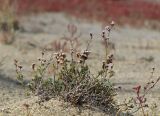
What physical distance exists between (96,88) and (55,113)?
41cm

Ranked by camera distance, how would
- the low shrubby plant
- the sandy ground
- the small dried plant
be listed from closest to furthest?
the small dried plant < the low shrubby plant < the sandy ground

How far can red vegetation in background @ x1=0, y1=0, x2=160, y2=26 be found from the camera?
15498mm

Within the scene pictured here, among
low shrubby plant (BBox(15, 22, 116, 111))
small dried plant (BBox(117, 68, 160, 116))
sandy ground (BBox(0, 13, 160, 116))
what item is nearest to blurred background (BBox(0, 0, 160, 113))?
sandy ground (BBox(0, 13, 160, 116))

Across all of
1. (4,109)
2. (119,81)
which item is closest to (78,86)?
(4,109)

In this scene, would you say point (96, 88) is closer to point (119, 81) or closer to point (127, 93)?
point (127, 93)

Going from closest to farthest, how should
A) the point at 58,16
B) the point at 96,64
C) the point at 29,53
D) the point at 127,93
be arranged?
1. the point at 127,93
2. the point at 96,64
3. the point at 29,53
4. the point at 58,16

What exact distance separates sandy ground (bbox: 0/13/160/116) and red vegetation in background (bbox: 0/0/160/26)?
2.18ft

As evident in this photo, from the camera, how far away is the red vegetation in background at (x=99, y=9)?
15498mm

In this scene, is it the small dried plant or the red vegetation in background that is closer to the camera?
the small dried plant

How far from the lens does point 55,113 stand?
427 centimetres

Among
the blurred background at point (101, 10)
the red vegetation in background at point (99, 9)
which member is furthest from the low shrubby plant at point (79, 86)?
the red vegetation in background at point (99, 9)

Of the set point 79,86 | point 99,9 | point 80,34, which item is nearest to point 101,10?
point 99,9

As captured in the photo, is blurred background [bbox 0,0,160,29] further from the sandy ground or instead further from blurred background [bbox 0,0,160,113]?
the sandy ground

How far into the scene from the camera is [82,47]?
9.65 metres
